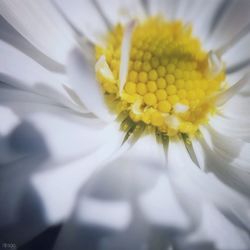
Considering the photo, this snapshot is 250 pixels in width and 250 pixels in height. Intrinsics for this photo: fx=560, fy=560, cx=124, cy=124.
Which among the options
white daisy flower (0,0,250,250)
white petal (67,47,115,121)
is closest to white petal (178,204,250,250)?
white daisy flower (0,0,250,250)

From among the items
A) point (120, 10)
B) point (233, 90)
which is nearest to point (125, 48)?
point (233, 90)

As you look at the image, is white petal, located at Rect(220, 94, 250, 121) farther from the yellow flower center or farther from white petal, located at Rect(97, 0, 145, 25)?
white petal, located at Rect(97, 0, 145, 25)

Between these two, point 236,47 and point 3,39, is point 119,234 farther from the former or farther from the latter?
point 236,47

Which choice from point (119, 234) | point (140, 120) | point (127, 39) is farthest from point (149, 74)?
point (119, 234)

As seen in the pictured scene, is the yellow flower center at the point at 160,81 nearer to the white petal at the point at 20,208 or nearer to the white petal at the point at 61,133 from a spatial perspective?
the white petal at the point at 61,133

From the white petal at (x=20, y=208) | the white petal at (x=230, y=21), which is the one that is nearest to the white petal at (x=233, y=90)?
the white petal at (x=230, y=21)

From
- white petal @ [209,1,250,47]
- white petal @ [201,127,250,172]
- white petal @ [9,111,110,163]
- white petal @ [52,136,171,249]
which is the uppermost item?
white petal @ [209,1,250,47]
